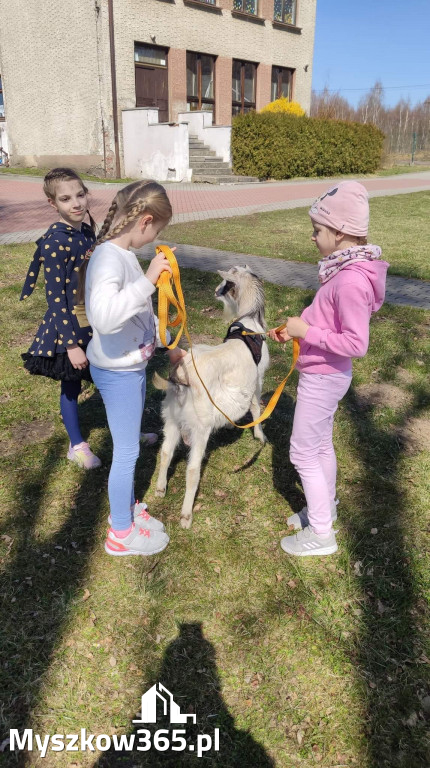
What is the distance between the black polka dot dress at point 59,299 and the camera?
3.19m

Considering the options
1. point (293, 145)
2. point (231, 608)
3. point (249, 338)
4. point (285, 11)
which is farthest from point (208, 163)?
point (231, 608)

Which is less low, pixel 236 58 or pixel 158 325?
pixel 236 58

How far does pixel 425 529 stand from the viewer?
324cm

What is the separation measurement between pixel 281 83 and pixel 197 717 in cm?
3161

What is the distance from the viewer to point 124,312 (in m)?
2.17

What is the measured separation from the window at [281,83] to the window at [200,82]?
4.63 meters

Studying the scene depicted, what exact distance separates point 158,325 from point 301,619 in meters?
1.73

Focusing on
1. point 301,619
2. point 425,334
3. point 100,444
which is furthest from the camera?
point 425,334

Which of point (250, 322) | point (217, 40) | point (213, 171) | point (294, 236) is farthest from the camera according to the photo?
point (217, 40)

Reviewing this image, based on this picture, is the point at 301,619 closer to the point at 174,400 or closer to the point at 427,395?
the point at 174,400

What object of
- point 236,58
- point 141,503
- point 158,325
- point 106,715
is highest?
point 236,58

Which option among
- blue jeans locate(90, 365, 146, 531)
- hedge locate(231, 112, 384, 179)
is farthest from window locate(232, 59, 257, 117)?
blue jeans locate(90, 365, 146, 531)

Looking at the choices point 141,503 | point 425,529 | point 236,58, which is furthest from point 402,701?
point 236,58

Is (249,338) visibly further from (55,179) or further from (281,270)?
(281,270)
